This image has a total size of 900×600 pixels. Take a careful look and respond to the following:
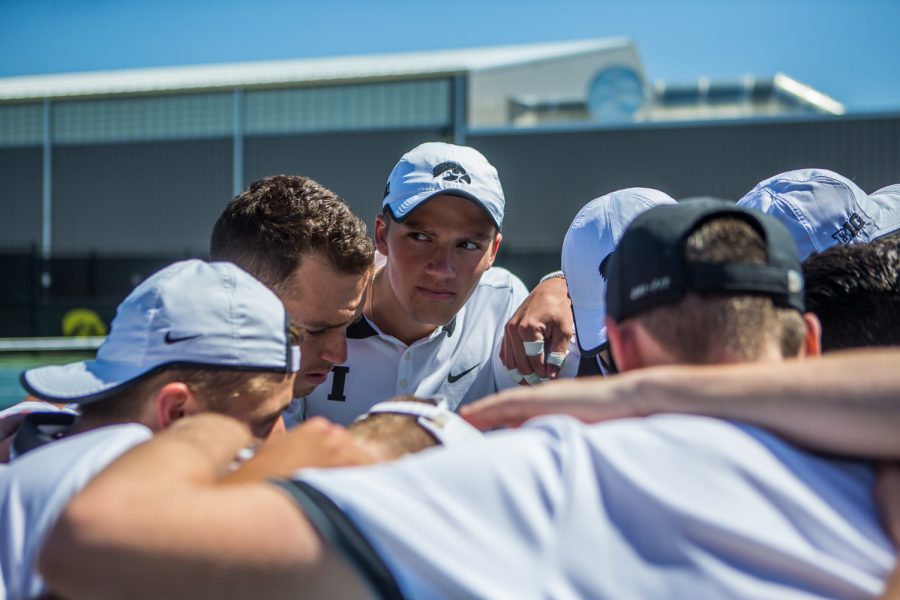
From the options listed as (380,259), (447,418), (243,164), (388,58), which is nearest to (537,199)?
(388,58)

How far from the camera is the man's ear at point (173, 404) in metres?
2.02

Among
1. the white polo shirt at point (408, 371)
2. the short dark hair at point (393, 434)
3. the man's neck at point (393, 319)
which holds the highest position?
the short dark hair at point (393, 434)

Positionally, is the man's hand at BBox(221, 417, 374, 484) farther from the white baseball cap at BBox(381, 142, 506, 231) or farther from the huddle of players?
the white baseball cap at BBox(381, 142, 506, 231)

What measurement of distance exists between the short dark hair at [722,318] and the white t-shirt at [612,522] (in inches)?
8.5

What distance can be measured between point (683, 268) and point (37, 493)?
1267 mm

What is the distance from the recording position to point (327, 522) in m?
1.38

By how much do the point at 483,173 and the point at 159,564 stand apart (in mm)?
2518

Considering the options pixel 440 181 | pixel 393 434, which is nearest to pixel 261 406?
pixel 393 434

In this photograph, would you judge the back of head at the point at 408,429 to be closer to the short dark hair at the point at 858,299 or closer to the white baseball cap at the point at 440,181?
the short dark hair at the point at 858,299

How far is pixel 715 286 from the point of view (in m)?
1.64

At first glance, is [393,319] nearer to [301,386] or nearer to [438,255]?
[438,255]

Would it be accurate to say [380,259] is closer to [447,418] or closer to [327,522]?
[447,418]

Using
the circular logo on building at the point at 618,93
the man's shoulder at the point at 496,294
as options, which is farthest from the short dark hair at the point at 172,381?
the circular logo on building at the point at 618,93

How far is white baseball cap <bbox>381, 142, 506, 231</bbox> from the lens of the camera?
350 cm
